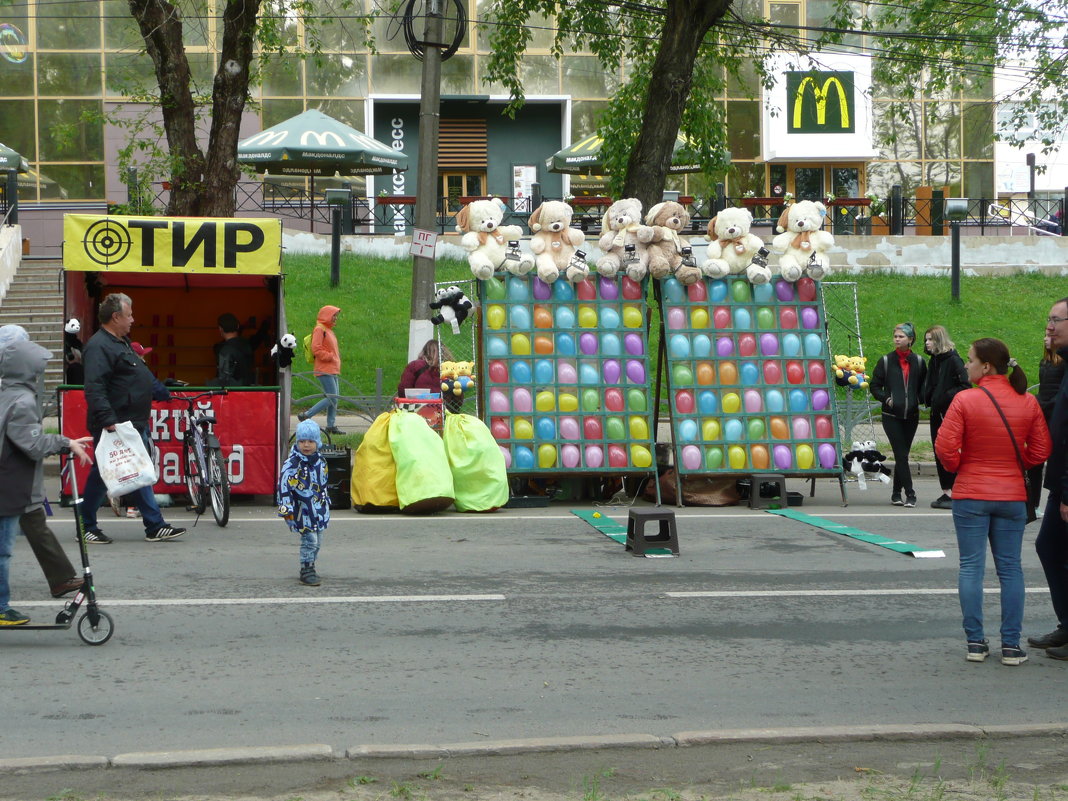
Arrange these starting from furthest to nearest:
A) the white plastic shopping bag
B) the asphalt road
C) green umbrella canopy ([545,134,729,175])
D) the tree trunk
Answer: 1. green umbrella canopy ([545,134,729,175])
2. the tree trunk
3. the white plastic shopping bag
4. the asphalt road

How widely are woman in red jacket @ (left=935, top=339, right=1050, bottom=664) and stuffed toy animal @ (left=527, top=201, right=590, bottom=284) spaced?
657cm

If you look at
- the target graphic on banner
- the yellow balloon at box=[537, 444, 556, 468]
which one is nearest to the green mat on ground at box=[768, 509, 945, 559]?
the yellow balloon at box=[537, 444, 556, 468]

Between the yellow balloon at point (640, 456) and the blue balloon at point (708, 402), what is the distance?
0.69 metres

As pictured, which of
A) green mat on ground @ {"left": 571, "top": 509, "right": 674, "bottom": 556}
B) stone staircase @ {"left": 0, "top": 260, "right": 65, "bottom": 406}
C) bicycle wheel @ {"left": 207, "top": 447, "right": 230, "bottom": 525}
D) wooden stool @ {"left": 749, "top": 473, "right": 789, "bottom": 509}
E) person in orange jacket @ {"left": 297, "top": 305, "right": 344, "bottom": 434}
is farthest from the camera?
stone staircase @ {"left": 0, "top": 260, "right": 65, "bottom": 406}

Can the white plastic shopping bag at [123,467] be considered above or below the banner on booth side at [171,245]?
below

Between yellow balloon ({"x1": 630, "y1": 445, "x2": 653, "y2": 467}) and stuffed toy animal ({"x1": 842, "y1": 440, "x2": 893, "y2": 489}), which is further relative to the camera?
stuffed toy animal ({"x1": 842, "y1": 440, "x2": 893, "y2": 489})

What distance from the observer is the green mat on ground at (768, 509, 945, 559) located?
33.6ft

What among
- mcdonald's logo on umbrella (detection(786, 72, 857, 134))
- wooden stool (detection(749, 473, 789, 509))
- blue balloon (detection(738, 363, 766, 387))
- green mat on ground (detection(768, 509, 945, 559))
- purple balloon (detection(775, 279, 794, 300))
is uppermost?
mcdonald's logo on umbrella (detection(786, 72, 857, 134))

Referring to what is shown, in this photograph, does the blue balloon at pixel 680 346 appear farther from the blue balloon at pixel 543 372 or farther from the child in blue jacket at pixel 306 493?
the child in blue jacket at pixel 306 493

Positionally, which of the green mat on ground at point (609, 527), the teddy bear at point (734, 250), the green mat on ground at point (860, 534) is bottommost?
the green mat on ground at point (860, 534)

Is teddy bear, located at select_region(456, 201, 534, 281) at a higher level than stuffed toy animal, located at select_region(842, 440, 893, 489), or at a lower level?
higher

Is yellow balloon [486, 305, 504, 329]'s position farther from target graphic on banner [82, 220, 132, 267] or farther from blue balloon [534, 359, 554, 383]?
target graphic on banner [82, 220, 132, 267]

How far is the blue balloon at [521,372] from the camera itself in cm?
1315

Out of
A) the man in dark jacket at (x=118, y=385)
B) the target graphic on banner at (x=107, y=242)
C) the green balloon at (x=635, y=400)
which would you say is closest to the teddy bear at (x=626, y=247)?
the green balloon at (x=635, y=400)
